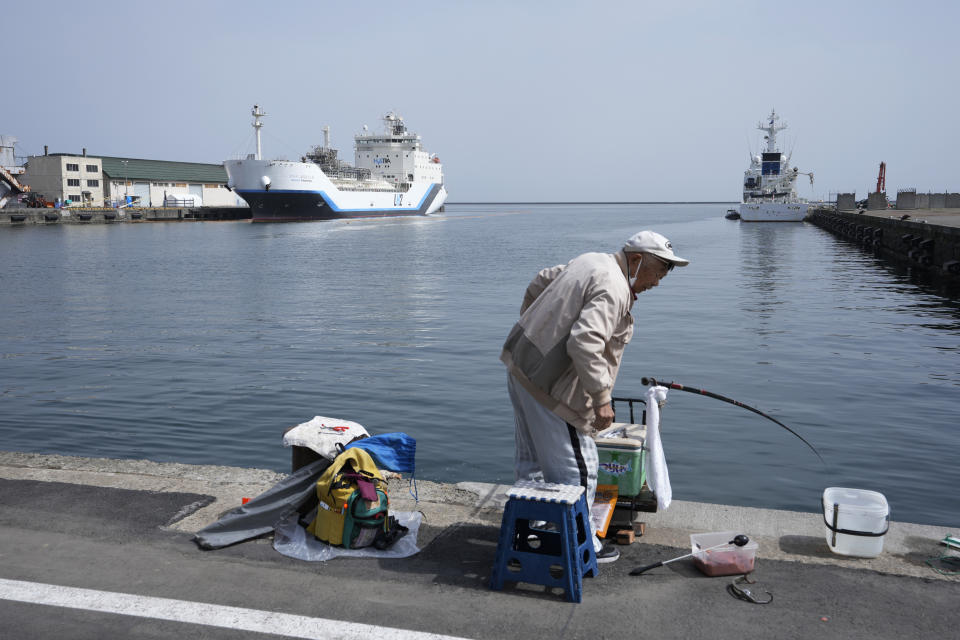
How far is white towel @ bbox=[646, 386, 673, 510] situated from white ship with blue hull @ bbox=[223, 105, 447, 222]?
→ 68345 millimetres

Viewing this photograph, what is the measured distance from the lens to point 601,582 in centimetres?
360

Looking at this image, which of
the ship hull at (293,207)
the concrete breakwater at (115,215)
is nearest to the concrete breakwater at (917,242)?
the ship hull at (293,207)

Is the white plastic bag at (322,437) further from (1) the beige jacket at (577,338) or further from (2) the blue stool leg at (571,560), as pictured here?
(2) the blue stool leg at (571,560)

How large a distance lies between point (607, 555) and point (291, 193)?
230 ft

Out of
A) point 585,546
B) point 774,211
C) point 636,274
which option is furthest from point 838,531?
point 774,211

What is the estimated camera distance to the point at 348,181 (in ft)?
258

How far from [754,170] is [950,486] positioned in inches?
3087

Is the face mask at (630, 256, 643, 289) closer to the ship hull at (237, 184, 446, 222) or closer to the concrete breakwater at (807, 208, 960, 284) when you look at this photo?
the concrete breakwater at (807, 208, 960, 284)

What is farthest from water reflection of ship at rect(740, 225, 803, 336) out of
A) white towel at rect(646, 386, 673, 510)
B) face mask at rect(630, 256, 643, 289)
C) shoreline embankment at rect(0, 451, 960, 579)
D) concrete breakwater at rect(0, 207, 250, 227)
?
concrete breakwater at rect(0, 207, 250, 227)

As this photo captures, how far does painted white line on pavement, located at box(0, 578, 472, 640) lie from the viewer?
312 cm

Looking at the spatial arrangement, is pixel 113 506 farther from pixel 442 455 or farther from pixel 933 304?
pixel 933 304

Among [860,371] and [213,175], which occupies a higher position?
[213,175]

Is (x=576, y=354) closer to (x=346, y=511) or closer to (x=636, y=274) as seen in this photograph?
(x=636, y=274)

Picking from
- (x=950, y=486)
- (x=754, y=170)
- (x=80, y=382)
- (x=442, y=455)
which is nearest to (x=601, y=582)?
(x=442, y=455)
